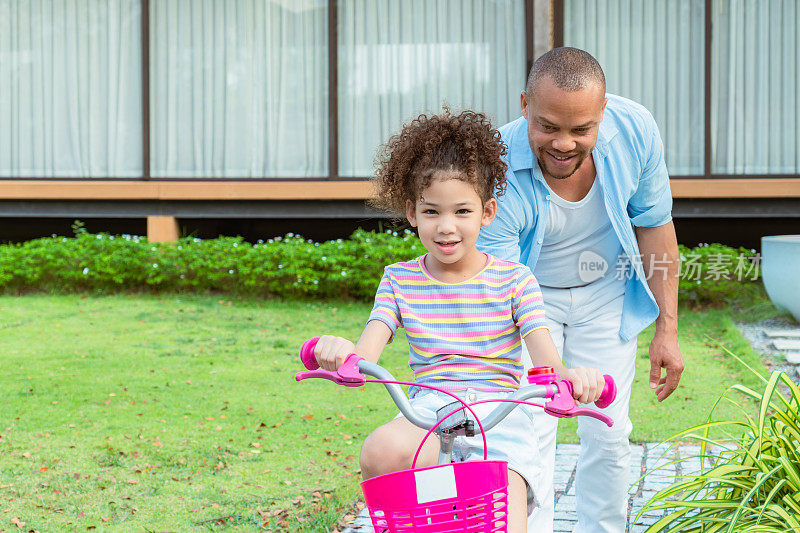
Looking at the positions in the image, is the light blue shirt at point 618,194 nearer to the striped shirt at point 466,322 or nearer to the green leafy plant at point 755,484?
the striped shirt at point 466,322

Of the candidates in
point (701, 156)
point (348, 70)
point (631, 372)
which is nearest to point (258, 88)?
point (348, 70)

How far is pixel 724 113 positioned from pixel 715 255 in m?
2.23

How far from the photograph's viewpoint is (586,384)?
205cm

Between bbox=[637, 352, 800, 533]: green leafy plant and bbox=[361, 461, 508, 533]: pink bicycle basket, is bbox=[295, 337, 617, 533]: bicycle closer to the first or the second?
bbox=[361, 461, 508, 533]: pink bicycle basket

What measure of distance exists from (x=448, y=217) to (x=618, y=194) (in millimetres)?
995

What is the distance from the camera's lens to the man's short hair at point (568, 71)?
9.29ft

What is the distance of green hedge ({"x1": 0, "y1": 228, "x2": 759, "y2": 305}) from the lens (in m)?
9.66

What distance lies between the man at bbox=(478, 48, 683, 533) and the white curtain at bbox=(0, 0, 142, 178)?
9.34 m

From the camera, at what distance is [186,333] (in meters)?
8.38

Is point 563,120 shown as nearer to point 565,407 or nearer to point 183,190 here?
point 565,407

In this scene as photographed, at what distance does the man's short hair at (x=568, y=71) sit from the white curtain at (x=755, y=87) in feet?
28.0

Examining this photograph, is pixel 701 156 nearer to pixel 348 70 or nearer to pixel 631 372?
→ pixel 348 70

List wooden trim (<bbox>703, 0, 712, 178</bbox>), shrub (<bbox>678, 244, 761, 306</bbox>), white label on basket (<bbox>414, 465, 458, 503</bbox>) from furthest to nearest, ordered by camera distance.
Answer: wooden trim (<bbox>703, 0, 712, 178</bbox>), shrub (<bbox>678, 244, 761, 306</bbox>), white label on basket (<bbox>414, 465, 458, 503</bbox>)

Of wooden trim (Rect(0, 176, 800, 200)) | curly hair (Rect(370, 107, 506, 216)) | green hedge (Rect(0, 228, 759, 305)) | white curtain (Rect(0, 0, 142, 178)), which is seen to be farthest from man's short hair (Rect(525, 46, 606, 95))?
white curtain (Rect(0, 0, 142, 178))
